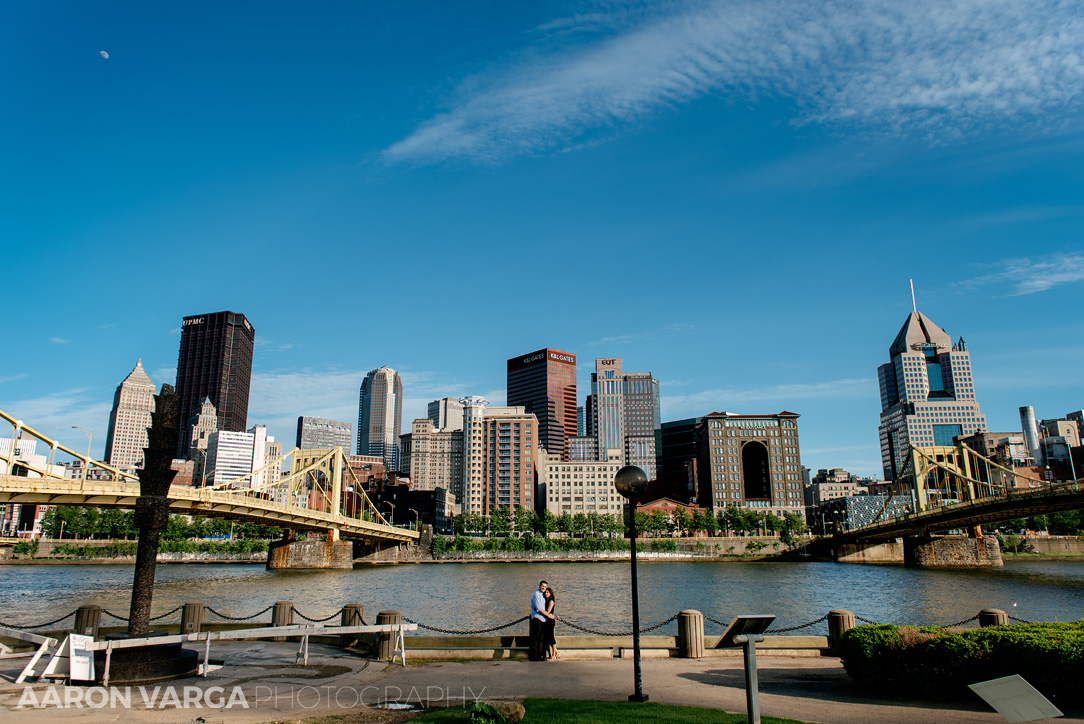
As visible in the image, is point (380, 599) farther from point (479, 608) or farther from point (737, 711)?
point (737, 711)

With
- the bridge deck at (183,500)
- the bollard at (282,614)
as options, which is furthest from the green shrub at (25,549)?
the bollard at (282,614)

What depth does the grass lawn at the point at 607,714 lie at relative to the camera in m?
10.6

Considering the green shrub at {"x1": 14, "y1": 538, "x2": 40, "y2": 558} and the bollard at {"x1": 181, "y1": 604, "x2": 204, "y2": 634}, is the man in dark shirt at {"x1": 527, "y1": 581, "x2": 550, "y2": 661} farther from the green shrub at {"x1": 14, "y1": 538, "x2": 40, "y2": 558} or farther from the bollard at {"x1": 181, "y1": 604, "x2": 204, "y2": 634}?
the green shrub at {"x1": 14, "y1": 538, "x2": 40, "y2": 558}

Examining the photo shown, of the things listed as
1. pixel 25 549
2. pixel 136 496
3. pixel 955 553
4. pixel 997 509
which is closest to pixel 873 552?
pixel 955 553

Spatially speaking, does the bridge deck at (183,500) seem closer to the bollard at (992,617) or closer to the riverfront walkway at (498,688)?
the riverfront walkway at (498,688)

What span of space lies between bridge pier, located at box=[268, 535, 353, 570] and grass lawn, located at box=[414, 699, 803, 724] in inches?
3591

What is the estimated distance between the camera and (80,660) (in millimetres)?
13664

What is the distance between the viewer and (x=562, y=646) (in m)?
18.0

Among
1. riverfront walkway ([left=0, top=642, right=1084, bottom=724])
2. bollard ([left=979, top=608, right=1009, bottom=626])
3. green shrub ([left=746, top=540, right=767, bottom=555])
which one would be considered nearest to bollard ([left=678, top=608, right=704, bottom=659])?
riverfront walkway ([left=0, top=642, right=1084, bottom=724])

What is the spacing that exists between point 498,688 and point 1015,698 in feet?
32.6

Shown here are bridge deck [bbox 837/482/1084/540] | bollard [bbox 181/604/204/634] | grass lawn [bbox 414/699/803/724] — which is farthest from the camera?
bridge deck [bbox 837/482/1084/540]

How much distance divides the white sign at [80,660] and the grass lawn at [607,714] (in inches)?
296

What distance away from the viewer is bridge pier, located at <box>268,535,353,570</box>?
9556cm

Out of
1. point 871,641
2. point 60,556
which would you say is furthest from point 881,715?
point 60,556
